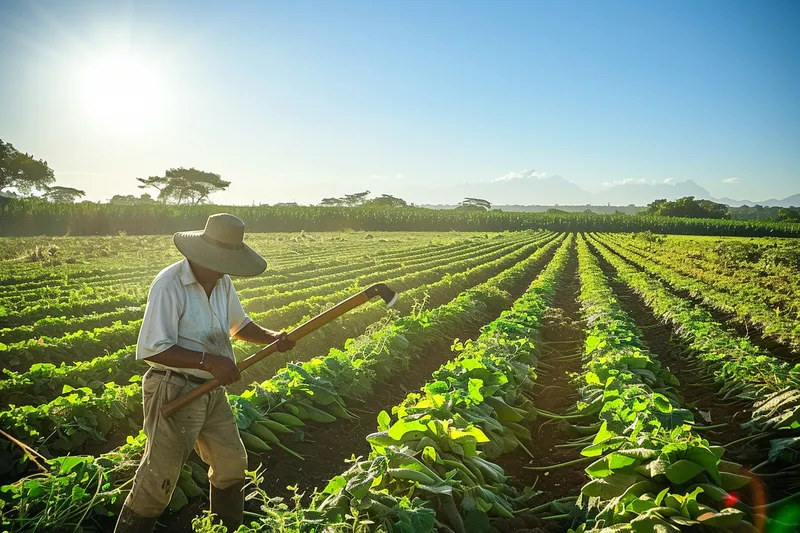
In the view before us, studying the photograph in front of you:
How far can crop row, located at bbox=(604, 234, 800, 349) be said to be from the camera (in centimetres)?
891

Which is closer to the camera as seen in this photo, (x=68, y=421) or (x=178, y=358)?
(x=178, y=358)

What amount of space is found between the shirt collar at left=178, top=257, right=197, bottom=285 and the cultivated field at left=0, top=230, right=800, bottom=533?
1270 mm

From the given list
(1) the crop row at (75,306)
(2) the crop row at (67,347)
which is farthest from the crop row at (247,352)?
(1) the crop row at (75,306)

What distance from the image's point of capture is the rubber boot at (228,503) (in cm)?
321

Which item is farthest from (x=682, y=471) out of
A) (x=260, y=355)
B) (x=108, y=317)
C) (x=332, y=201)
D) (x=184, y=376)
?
(x=332, y=201)

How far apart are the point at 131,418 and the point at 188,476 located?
7.37 feet

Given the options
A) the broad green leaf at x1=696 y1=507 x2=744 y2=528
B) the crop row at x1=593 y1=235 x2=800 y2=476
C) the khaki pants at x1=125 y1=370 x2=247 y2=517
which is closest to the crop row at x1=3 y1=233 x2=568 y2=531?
the khaki pants at x1=125 y1=370 x2=247 y2=517

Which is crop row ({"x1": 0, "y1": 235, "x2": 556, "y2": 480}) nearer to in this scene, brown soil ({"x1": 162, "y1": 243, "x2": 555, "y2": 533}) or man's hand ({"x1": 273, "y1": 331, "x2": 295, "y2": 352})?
brown soil ({"x1": 162, "y1": 243, "x2": 555, "y2": 533})

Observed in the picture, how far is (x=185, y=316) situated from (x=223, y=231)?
555mm

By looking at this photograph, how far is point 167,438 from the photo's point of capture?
2.92 m

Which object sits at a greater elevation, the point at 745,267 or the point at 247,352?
the point at 247,352

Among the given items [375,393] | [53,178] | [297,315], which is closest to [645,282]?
[297,315]

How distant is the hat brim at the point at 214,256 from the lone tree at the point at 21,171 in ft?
185

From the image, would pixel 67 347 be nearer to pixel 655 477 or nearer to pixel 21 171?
pixel 655 477
